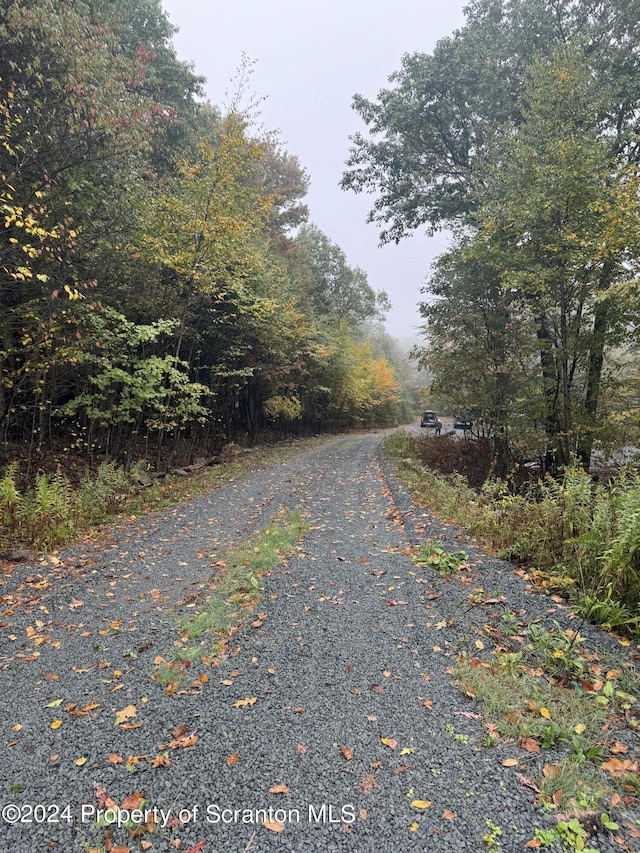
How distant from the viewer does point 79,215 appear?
606 centimetres

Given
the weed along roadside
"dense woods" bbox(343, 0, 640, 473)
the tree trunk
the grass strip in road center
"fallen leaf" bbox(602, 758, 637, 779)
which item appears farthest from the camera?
the tree trunk

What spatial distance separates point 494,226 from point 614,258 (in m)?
2.32

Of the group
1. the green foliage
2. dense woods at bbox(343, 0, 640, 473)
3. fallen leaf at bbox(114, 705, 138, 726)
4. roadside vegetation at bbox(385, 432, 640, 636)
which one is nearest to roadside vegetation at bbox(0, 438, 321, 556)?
fallen leaf at bbox(114, 705, 138, 726)

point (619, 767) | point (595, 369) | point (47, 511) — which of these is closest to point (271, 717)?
point (619, 767)

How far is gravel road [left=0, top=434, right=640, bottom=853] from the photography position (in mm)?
1799

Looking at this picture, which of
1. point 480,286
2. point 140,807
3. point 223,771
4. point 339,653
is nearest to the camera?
point 140,807

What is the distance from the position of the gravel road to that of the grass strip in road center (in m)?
0.12

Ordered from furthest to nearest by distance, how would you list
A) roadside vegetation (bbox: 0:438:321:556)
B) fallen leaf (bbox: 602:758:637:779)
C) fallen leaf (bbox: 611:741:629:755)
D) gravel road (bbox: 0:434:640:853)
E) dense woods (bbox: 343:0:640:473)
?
1. dense woods (bbox: 343:0:640:473)
2. roadside vegetation (bbox: 0:438:321:556)
3. fallen leaf (bbox: 611:741:629:755)
4. fallen leaf (bbox: 602:758:637:779)
5. gravel road (bbox: 0:434:640:853)

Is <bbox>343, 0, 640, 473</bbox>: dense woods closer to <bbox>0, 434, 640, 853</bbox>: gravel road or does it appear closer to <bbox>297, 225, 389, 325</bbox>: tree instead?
<bbox>0, 434, 640, 853</bbox>: gravel road

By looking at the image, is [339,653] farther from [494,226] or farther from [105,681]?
[494,226]

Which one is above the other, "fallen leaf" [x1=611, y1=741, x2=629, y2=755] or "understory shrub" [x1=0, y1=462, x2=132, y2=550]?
"understory shrub" [x1=0, y1=462, x2=132, y2=550]

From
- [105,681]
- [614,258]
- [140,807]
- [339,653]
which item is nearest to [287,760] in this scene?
[140,807]

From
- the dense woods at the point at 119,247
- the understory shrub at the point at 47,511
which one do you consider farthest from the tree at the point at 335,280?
the understory shrub at the point at 47,511

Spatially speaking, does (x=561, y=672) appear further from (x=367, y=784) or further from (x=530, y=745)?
(x=367, y=784)
